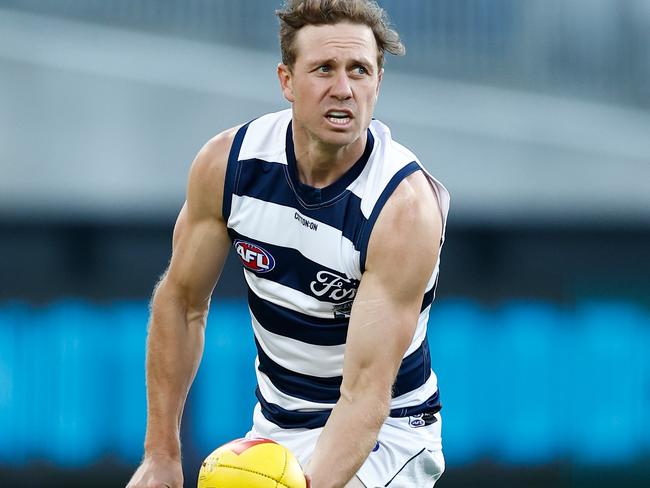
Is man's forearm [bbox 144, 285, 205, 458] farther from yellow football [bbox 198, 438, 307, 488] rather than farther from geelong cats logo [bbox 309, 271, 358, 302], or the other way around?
yellow football [bbox 198, 438, 307, 488]

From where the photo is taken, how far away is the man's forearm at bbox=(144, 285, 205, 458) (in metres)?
5.10

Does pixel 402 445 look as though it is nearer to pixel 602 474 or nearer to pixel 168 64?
pixel 602 474

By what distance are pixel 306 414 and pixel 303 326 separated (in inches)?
14.9

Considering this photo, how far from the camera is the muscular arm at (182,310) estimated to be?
16.3ft

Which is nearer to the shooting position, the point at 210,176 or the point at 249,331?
the point at 210,176

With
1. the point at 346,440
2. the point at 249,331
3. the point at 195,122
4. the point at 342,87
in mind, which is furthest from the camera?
the point at 195,122

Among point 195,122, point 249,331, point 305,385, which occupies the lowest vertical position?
point 249,331

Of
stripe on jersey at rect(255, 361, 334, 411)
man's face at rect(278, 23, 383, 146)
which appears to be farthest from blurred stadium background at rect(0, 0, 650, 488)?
man's face at rect(278, 23, 383, 146)

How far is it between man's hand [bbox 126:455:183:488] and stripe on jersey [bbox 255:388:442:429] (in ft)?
1.46

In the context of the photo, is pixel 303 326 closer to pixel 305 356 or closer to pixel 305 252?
pixel 305 356

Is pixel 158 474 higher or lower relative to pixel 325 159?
lower

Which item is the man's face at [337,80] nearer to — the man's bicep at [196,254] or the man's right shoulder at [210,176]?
the man's right shoulder at [210,176]

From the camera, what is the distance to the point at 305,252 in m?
4.86

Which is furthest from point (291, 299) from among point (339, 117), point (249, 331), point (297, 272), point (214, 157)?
point (249, 331)
